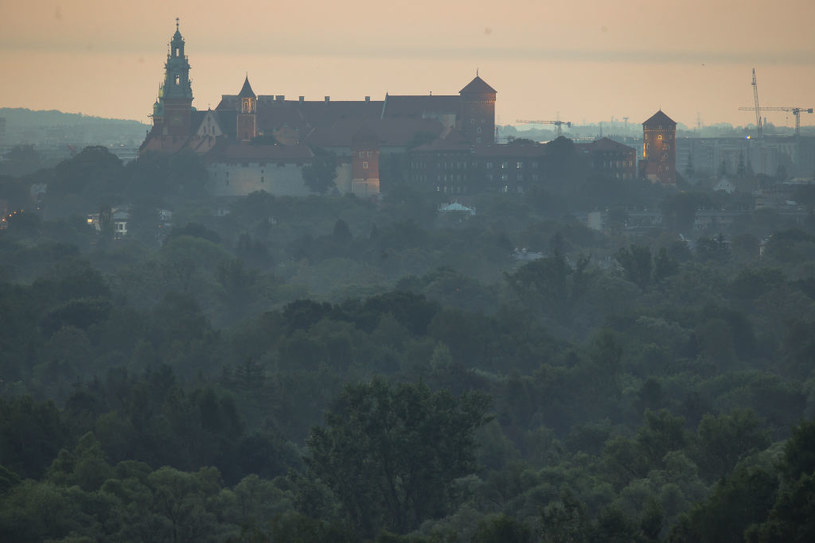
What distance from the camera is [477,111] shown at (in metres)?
138

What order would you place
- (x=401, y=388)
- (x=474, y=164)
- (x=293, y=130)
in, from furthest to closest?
1. (x=293, y=130)
2. (x=474, y=164)
3. (x=401, y=388)

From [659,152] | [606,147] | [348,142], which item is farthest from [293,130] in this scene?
[659,152]

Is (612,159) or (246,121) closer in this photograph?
(246,121)

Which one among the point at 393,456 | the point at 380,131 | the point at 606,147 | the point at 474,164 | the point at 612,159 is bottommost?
the point at 393,456

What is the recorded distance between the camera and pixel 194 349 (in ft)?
181

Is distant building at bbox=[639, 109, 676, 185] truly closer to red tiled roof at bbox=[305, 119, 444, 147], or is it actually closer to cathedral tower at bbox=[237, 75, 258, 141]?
red tiled roof at bbox=[305, 119, 444, 147]

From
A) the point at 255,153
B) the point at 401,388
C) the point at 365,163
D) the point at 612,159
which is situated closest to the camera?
the point at 401,388

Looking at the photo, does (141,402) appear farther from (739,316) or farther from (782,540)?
(739,316)

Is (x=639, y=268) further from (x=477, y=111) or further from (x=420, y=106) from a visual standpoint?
(x=420, y=106)

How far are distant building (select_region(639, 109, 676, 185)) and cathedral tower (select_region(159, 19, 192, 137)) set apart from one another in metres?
34.1

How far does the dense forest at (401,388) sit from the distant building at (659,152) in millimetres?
33192

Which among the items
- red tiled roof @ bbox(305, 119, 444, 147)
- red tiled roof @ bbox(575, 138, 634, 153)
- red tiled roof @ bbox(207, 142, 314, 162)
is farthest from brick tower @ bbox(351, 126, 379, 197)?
red tiled roof @ bbox(575, 138, 634, 153)

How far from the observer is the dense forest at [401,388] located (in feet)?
101

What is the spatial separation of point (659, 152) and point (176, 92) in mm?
37169
